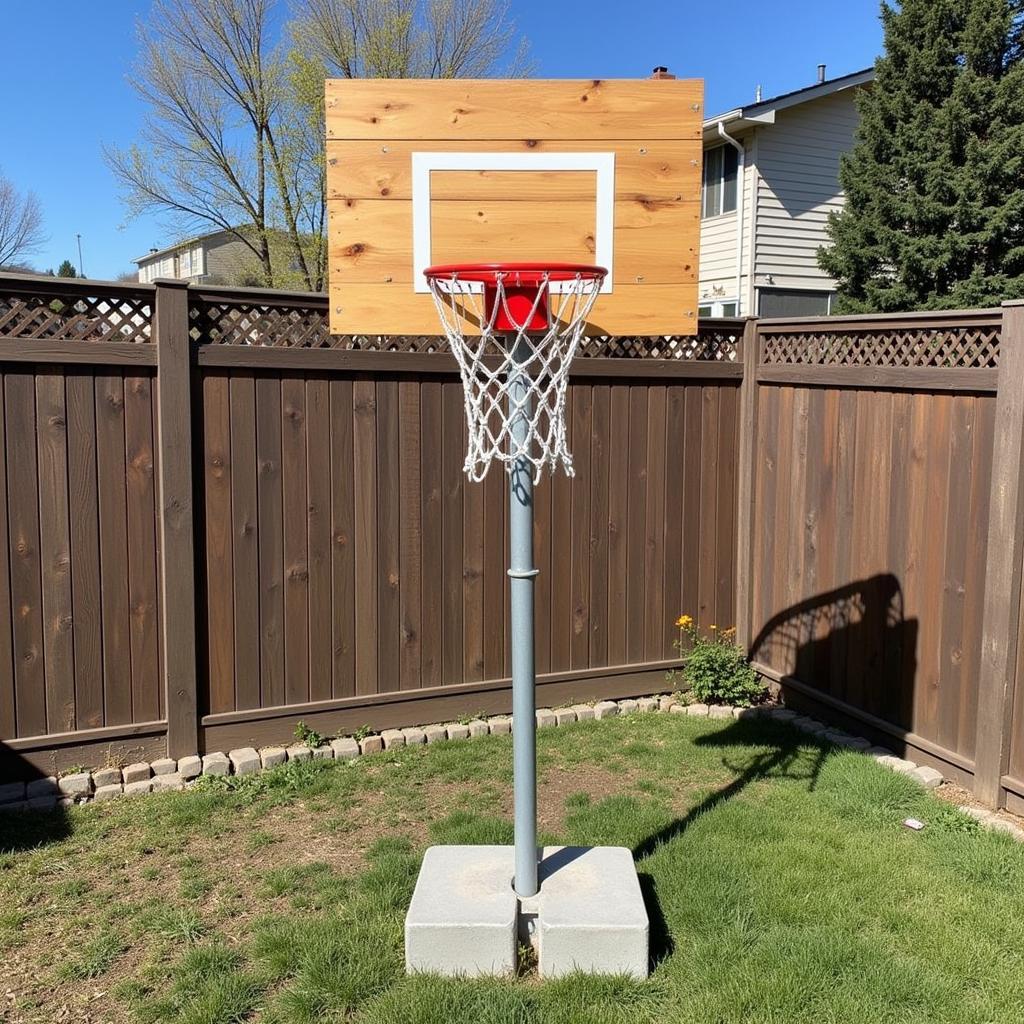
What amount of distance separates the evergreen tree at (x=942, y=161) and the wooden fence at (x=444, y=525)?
23.6 ft

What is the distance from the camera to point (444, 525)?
5.43 metres

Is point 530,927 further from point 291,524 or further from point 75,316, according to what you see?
point 75,316

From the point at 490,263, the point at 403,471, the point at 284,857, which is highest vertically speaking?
the point at 490,263

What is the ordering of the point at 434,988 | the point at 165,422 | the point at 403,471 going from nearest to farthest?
the point at 434,988, the point at 165,422, the point at 403,471

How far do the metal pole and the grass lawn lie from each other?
37 cm

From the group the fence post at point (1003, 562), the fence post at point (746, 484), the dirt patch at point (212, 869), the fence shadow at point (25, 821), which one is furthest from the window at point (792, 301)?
the fence shadow at point (25, 821)

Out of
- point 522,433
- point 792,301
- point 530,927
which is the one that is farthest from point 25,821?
point 792,301

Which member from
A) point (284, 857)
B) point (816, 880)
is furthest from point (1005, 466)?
point (284, 857)

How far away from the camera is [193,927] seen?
11.2ft

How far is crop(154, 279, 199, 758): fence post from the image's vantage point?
4.65 m

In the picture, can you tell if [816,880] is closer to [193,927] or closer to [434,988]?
[434,988]

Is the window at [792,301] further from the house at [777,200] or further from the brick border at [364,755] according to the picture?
the brick border at [364,755]

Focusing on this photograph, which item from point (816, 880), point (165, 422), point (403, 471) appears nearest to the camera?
point (816, 880)

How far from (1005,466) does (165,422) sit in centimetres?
381
